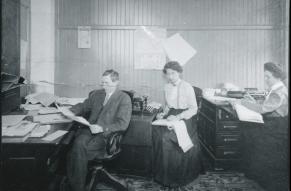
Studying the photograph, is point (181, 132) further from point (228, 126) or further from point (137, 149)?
point (228, 126)

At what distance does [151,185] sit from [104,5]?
2595 millimetres

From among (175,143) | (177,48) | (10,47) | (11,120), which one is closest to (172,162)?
(175,143)

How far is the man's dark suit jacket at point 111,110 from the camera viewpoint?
2752 millimetres

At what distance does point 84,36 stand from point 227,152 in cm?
255

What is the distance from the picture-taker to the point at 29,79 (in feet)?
12.6

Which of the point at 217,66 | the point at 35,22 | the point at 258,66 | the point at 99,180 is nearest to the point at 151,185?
the point at 99,180

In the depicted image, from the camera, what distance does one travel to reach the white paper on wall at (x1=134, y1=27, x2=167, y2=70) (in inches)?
158

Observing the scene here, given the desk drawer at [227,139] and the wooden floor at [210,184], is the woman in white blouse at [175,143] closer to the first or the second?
the wooden floor at [210,184]

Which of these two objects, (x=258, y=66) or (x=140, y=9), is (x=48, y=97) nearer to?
(x=140, y=9)

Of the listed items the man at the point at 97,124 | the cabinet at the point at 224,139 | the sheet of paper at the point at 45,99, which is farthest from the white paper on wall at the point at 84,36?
the cabinet at the point at 224,139

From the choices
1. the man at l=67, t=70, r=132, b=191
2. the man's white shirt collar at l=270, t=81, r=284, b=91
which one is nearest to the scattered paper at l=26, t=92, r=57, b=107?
the man at l=67, t=70, r=132, b=191

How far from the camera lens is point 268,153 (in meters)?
2.68

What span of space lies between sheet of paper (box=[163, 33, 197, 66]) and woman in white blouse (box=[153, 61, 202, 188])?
889 millimetres

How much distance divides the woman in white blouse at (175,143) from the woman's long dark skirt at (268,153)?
23.0 inches
